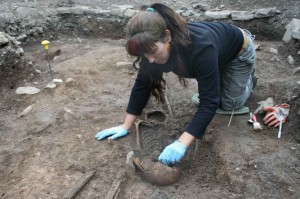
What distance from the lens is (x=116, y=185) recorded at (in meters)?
2.47

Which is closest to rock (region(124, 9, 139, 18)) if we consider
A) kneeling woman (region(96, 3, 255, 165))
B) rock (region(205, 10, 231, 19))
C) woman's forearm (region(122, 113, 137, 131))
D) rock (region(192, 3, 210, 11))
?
rock (region(192, 3, 210, 11))

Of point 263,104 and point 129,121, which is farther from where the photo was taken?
point 263,104

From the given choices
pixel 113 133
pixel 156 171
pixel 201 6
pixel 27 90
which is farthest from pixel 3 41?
pixel 201 6

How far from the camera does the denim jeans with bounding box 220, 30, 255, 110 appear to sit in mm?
3113

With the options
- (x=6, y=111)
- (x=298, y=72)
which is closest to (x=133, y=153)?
(x=6, y=111)

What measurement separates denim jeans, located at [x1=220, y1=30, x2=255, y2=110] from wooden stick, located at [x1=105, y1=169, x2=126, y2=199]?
1.40 metres

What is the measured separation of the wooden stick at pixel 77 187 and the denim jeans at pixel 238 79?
162cm

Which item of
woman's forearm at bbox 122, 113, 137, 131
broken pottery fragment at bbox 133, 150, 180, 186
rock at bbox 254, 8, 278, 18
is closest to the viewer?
broken pottery fragment at bbox 133, 150, 180, 186

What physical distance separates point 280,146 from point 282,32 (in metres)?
3.17

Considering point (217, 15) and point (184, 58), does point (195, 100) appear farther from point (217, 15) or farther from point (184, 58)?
point (217, 15)

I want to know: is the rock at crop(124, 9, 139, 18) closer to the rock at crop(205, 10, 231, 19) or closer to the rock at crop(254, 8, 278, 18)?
the rock at crop(205, 10, 231, 19)

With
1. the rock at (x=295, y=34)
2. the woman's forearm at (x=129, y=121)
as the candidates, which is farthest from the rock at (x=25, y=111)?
the rock at (x=295, y=34)

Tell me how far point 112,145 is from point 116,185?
545 millimetres

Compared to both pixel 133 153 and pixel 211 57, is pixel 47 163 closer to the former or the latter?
pixel 133 153
